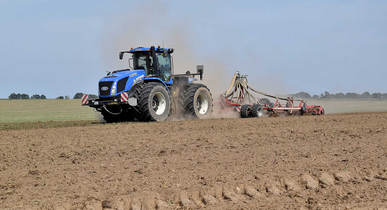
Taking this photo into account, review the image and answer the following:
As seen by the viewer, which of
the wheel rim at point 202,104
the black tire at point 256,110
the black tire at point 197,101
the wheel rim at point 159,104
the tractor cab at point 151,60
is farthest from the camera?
the wheel rim at point 202,104

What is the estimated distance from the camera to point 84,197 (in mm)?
5289

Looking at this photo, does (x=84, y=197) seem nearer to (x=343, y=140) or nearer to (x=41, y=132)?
(x=343, y=140)

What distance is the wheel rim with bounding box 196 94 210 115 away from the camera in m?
16.4

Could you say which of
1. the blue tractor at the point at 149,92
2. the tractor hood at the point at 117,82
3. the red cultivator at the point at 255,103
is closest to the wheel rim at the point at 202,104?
the blue tractor at the point at 149,92

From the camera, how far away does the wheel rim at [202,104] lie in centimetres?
1644

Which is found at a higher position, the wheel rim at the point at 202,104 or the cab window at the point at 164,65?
the cab window at the point at 164,65

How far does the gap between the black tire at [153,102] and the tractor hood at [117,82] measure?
0.35m

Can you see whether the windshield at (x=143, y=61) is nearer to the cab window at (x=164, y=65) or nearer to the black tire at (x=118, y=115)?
the cab window at (x=164, y=65)

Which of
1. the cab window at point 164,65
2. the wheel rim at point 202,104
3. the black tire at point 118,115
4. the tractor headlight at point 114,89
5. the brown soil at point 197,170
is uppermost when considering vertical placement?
the cab window at point 164,65

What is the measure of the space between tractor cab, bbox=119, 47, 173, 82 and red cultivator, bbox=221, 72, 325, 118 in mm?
2851

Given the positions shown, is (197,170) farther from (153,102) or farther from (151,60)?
(151,60)

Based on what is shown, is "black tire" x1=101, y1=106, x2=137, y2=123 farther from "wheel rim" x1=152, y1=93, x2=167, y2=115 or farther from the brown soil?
the brown soil

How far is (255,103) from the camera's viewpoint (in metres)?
17.2

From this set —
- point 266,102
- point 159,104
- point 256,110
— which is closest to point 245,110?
point 256,110
